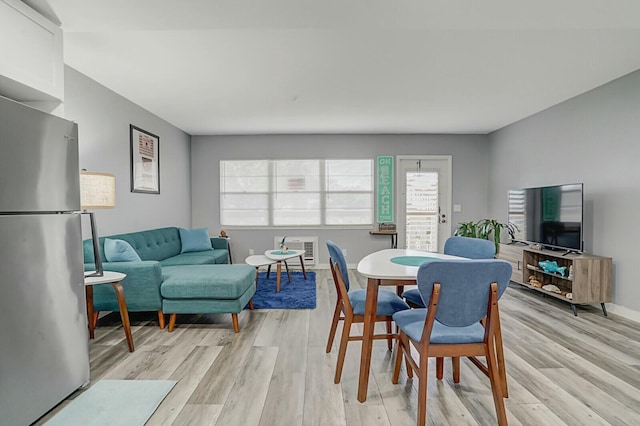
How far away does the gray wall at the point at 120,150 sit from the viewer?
10.8ft

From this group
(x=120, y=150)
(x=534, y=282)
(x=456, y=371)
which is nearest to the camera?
(x=456, y=371)

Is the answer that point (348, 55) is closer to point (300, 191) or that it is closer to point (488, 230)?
point (300, 191)

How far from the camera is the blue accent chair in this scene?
99.3 inches

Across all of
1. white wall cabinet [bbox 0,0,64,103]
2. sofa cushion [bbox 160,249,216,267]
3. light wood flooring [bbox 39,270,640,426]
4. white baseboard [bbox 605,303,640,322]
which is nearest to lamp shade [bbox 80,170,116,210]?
white wall cabinet [bbox 0,0,64,103]

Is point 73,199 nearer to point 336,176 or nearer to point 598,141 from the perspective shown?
point 336,176

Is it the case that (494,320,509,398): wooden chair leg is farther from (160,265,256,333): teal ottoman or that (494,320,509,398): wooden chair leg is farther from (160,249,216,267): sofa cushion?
(160,249,216,267): sofa cushion

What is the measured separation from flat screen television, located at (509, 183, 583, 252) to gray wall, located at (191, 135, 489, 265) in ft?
4.48

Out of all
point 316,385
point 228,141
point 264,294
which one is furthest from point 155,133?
point 316,385

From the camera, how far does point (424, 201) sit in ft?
20.0

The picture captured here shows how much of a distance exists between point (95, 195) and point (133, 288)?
876mm

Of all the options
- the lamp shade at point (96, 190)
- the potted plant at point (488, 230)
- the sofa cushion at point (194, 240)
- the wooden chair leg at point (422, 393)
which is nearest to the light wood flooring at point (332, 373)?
the wooden chair leg at point (422, 393)

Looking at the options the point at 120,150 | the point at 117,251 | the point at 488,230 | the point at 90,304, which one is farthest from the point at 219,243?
the point at 488,230

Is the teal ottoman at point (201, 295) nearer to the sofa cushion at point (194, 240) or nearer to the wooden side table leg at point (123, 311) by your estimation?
the wooden side table leg at point (123, 311)

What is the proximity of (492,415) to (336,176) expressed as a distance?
15.1 feet
